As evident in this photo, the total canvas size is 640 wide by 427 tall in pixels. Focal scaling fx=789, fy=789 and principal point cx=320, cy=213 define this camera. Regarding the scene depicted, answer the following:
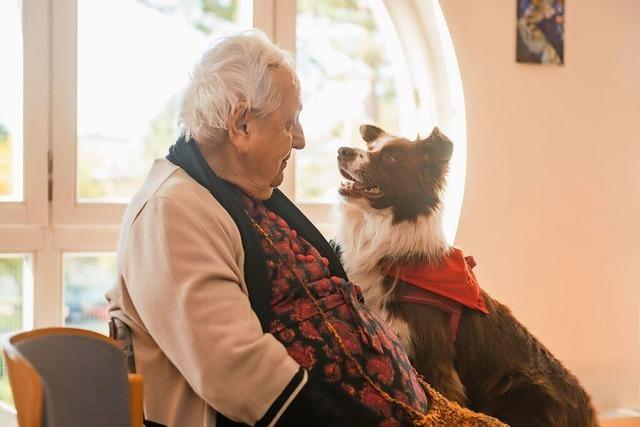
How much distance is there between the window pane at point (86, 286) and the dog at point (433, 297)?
931mm

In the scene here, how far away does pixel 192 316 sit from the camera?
4.70 ft

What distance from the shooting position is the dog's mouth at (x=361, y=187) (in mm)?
1987

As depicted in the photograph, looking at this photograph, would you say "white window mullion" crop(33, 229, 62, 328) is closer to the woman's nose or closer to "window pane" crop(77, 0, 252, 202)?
"window pane" crop(77, 0, 252, 202)

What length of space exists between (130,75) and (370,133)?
95 cm

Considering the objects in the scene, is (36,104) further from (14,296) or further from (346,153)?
(346,153)

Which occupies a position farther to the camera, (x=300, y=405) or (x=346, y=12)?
(x=346, y=12)

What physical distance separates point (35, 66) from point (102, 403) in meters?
1.41

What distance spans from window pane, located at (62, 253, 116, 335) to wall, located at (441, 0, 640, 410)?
127 cm

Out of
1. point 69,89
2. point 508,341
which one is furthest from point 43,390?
point 69,89

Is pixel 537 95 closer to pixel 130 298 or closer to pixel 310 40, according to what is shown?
pixel 310 40

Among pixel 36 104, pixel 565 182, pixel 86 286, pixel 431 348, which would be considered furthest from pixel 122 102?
pixel 565 182

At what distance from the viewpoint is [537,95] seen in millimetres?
3010

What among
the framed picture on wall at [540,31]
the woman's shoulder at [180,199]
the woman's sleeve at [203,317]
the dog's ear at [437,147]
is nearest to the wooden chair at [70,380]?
the woman's sleeve at [203,317]

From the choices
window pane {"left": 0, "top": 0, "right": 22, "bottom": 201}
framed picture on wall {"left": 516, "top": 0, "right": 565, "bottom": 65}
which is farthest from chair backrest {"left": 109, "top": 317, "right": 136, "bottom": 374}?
framed picture on wall {"left": 516, "top": 0, "right": 565, "bottom": 65}
